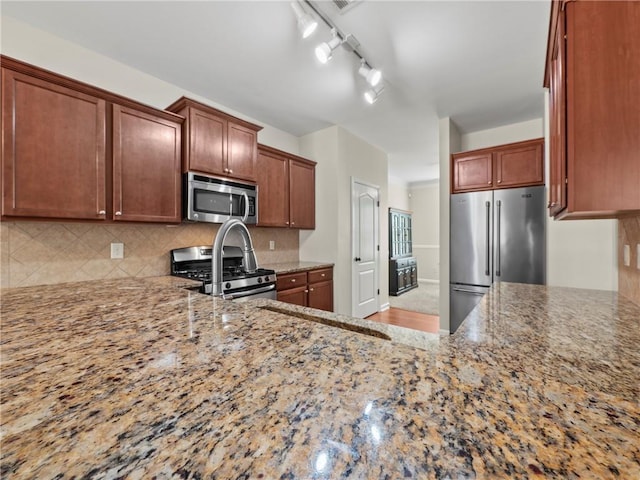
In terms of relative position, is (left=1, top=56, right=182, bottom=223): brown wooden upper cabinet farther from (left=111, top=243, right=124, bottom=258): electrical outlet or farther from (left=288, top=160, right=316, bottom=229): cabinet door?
(left=288, top=160, right=316, bottom=229): cabinet door

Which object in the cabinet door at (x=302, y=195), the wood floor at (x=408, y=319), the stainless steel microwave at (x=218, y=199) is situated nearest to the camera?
the stainless steel microwave at (x=218, y=199)

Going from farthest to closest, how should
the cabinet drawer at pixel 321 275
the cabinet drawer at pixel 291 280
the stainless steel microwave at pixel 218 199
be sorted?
1. the cabinet drawer at pixel 321 275
2. the cabinet drawer at pixel 291 280
3. the stainless steel microwave at pixel 218 199

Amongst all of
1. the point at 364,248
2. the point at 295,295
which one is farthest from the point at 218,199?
the point at 364,248

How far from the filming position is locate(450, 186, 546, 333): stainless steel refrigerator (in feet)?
9.29

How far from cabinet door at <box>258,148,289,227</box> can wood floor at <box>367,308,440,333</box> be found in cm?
211

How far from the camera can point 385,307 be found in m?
4.61

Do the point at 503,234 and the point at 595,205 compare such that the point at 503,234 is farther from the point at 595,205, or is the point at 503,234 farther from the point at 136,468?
the point at 136,468

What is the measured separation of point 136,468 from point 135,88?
2990 mm

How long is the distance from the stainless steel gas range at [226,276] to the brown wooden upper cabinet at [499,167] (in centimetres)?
252

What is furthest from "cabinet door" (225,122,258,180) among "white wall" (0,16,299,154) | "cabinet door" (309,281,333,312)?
"cabinet door" (309,281,333,312)

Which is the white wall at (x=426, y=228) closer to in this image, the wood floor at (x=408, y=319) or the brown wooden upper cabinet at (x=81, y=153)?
the wood floor at (x=408, y=319)

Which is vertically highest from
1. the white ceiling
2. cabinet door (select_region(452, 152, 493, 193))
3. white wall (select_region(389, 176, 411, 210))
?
the white ceiling

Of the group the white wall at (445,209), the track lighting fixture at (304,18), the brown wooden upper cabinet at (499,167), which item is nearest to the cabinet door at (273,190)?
the track lighting fixture at (304,18)

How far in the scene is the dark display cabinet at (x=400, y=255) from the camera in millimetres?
5648
